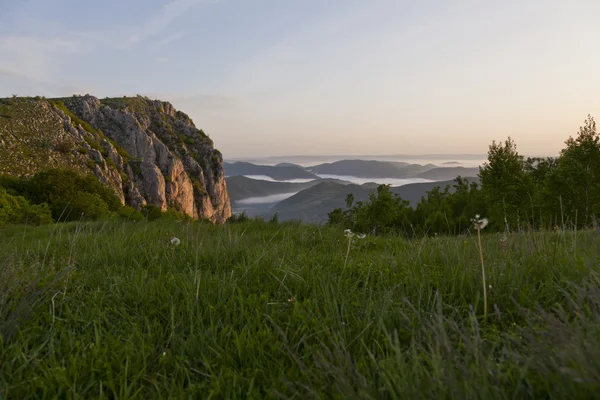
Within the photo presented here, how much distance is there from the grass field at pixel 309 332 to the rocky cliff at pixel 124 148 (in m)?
22.2

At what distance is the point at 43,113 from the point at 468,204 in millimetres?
64861

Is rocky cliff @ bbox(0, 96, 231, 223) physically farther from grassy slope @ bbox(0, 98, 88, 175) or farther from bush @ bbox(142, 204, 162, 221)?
bush @ bbox(142, 204, 162, 221)

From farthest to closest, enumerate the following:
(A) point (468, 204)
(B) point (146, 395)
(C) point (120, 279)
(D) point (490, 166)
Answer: (D) point (490, 166) → (A) point (468, 204) → (C) point (120, 279) → (B) point (146, 395)

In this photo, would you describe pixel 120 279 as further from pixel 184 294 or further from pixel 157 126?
pixel 157 126

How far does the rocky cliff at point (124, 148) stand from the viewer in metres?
48.6

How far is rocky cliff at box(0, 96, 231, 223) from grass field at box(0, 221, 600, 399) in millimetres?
22196

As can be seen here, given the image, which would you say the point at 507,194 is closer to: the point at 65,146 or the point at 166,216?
the point at 166,216

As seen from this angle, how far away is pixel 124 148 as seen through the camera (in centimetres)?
7494

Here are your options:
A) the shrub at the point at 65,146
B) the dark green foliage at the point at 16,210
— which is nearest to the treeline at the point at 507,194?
the dark green foliage at the point at 16,210

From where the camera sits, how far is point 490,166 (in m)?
61.6

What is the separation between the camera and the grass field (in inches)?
60.9

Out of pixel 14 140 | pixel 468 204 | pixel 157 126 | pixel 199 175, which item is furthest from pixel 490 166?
pixel 157 126

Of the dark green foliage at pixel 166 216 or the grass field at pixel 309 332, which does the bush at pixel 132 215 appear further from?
the grass field at pixel 309 332

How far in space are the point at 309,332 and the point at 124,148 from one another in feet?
270
